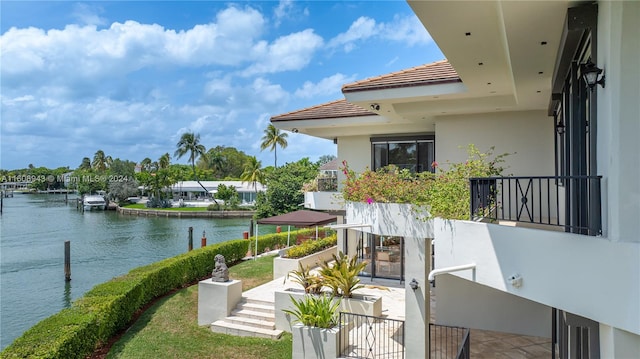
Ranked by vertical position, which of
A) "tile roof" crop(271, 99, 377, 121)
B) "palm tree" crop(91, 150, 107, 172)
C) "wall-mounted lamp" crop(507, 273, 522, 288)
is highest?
"palm tree" crop(91, 150, 107, 172)

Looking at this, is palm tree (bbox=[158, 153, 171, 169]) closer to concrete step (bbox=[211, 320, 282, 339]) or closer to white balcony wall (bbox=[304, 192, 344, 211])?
white balcony wall (bbox=[304, 192, 344, 211])

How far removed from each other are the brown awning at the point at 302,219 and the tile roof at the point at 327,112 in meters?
4.56

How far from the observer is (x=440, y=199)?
7.75 meters

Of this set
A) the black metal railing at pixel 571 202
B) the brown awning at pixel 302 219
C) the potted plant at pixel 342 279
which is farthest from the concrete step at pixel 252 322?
the black metal railing at pixel 571 202

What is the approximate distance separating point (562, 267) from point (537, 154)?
8.24m

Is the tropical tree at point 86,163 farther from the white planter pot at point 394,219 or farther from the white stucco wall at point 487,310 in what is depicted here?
the white stucco wall at point 487,310

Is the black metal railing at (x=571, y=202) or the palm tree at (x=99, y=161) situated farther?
the palm tree at (x=99, y=161)

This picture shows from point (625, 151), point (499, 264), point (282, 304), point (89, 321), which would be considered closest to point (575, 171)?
point (499, 264)

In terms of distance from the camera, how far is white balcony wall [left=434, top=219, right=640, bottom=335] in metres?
3.94

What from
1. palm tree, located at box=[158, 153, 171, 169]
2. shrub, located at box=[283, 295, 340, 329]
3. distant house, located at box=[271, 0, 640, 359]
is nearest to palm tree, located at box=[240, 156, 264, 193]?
palm tree, located at box=[158, 153, 171, 169]

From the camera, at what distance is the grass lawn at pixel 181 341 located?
37.4 ft

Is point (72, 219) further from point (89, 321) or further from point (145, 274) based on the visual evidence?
point (89, 321)

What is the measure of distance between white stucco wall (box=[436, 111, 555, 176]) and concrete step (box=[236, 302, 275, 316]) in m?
7.33

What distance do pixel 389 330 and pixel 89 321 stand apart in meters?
8.20
